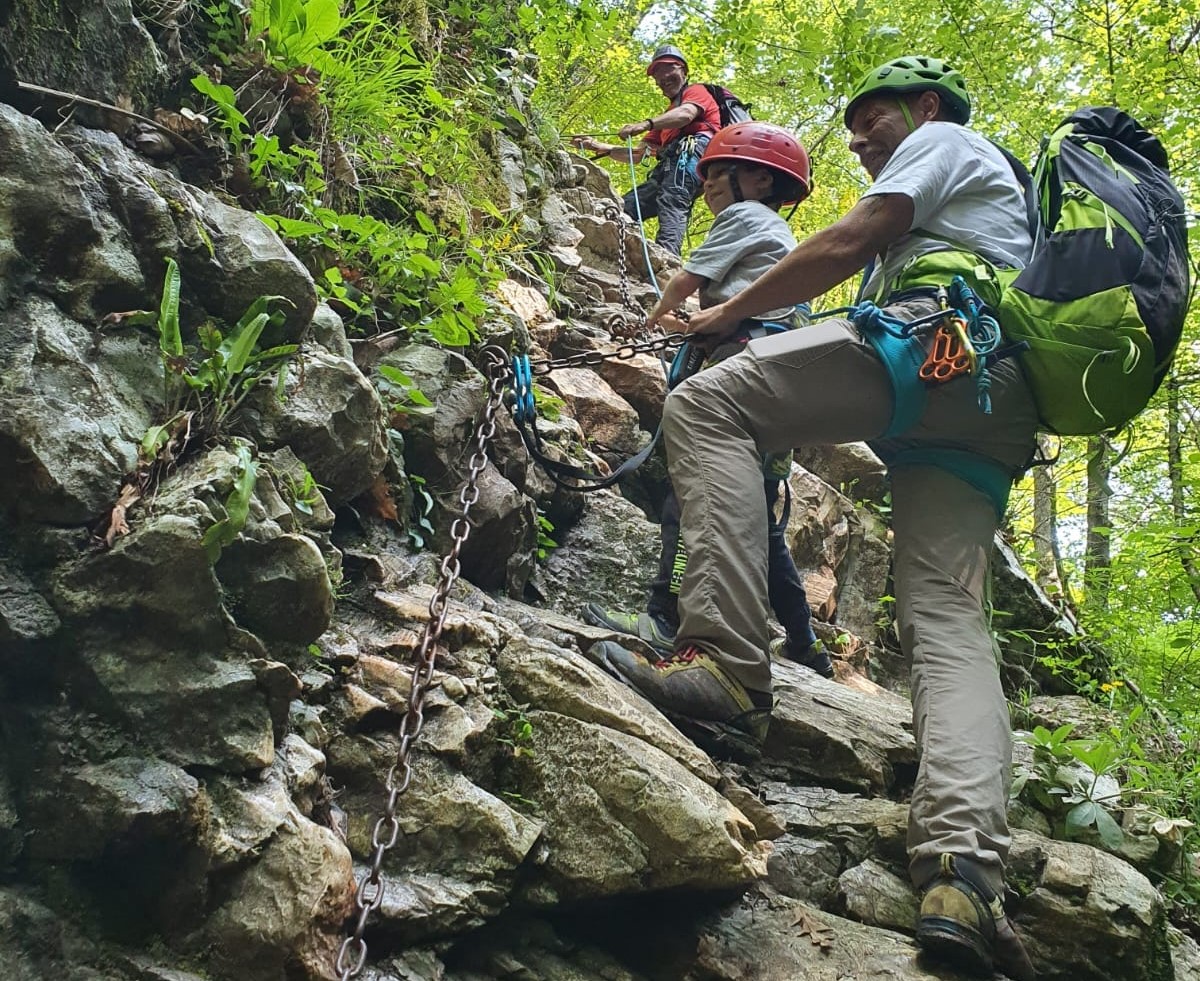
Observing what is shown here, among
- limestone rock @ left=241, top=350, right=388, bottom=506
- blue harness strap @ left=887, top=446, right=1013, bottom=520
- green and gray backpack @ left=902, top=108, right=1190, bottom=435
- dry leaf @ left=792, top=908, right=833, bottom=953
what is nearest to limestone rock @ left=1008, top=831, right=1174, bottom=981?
dry leaf @ left=792, top=908, right=833, bottom=953

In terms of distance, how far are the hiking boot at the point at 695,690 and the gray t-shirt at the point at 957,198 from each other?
5.79 feet

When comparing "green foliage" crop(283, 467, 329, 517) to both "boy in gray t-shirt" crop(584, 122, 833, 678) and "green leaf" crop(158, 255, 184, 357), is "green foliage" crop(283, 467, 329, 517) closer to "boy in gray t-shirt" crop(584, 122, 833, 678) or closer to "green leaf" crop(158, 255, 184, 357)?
"green leaf" crop(158, 255, 184, 357)

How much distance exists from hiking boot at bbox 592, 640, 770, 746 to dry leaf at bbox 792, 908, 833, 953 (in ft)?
2.46

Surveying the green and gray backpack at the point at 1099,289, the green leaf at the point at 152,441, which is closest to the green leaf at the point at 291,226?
the green leaf at the point at 152,441

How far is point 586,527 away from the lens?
5383 mm

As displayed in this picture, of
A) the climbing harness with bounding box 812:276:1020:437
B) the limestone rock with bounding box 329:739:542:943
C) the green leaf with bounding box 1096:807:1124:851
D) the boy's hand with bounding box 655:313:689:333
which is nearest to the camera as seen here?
the limestone rock with bounding box 329:739:542:943

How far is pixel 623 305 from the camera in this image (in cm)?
864

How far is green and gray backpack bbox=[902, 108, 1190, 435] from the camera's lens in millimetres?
3133

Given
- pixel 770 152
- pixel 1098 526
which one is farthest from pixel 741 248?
pixel 1098 526

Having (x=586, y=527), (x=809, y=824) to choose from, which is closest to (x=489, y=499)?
(x=586, y=527)

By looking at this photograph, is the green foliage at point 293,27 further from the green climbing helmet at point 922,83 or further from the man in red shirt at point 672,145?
the man in red shirt at point 672,145

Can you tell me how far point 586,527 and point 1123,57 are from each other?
1003 centimetres

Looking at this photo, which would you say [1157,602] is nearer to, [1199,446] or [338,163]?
[1199,446]

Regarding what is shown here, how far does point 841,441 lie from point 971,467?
0.54 m
